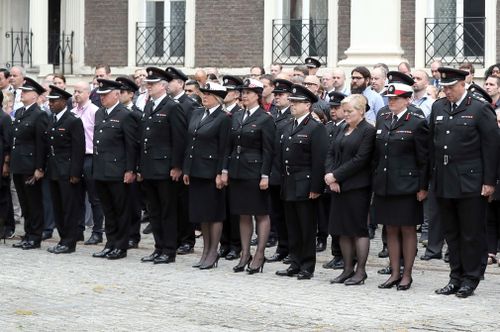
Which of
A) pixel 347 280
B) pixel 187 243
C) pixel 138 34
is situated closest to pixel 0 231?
pixel 187 243

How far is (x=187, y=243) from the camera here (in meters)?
15.1

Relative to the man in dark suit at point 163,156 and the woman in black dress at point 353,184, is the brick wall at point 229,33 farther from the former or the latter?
the woman in black dress at point 353,184

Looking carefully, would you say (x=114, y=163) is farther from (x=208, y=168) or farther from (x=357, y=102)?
(x=357, y=102)

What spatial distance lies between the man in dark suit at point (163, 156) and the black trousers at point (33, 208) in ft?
5.97

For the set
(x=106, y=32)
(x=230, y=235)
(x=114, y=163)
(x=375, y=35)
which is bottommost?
(x=230, y=235)

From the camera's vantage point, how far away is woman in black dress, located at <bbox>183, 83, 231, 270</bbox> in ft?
44.9

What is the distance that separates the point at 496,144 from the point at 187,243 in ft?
15.1

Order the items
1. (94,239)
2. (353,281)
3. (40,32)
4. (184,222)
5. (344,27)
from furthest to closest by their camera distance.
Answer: (40,32), (344,27), (94,239), (184,222), (353,281)

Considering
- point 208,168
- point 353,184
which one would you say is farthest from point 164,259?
point 353,184

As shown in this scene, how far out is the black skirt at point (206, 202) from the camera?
1371 cm

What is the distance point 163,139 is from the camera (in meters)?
14.3

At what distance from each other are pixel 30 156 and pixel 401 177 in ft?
17.1

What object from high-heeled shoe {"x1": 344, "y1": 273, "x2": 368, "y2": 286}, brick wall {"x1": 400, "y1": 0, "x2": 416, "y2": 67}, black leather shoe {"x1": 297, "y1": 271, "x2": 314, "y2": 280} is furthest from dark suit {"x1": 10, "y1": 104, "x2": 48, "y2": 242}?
brick wall {"x1": 400, "y1": 0, "x2": 416, "y2": 67}

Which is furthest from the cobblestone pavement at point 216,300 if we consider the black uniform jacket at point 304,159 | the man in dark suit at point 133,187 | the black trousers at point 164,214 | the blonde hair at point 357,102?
the blonde hair at point 357,102
